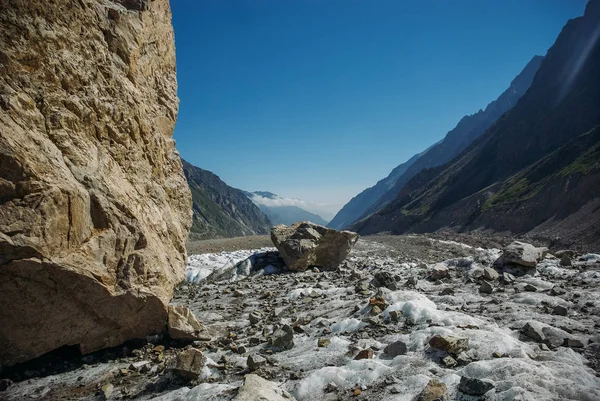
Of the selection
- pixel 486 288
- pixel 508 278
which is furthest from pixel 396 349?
pixel 508 278

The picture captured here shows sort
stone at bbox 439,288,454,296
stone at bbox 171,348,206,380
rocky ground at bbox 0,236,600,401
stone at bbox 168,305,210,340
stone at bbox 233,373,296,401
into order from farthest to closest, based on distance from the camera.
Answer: stone at bbox 439,288,454,296
stone at bbox 168,305,210,340
stone at bbox 171,348,206,380
rocky ground at bbox 0,236,600,401
stone at bbox 233,373,296,401

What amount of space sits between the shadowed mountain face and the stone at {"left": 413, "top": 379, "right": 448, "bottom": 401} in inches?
2199

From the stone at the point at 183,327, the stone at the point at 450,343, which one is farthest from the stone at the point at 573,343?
the stone at the point at 183,327

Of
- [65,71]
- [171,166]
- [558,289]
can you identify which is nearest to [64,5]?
[65,71]

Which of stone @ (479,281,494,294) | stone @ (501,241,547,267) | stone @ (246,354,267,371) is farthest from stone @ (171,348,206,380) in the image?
stone @ (501,241,547,267)

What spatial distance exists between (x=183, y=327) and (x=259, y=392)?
5.00 meters

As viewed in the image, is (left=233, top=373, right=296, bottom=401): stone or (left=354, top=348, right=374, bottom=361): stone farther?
(left=354, top=348, right=374, bottom=361): stone

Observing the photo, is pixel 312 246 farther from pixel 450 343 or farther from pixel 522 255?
pixel 450 343

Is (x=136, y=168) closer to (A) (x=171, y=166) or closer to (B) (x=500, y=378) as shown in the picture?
(A) (x=171, y=166)

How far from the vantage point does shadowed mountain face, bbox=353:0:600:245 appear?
75.0 m

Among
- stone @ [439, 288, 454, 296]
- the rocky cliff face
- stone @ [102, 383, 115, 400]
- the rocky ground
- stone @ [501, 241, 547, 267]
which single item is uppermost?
the rocky cliff face

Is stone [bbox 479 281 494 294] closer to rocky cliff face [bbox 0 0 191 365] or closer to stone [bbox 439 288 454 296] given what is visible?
stone [bbox 439 288 454 296]

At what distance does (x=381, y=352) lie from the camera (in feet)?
25.8

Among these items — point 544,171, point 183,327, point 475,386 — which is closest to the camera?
point 475,386
